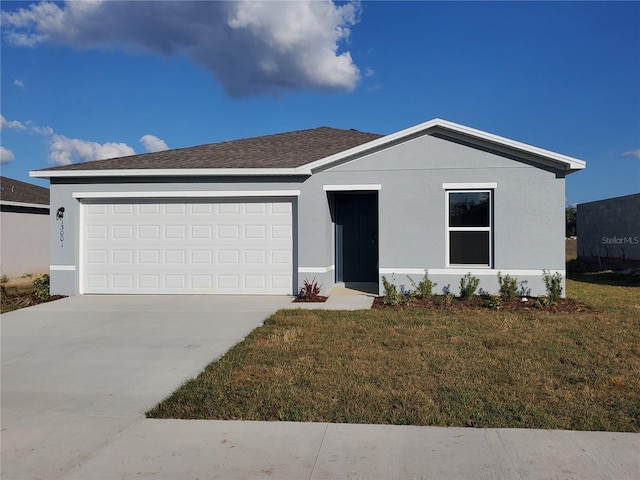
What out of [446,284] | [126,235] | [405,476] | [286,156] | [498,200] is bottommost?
[405,476]

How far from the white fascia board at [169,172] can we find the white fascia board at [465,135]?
2.37 feet

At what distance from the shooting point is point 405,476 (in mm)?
3572

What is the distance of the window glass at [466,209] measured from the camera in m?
11.5

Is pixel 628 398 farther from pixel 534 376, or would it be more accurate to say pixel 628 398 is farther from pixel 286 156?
pixel 286 156

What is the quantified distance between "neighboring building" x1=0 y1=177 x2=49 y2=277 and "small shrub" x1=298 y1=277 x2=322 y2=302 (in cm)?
1141

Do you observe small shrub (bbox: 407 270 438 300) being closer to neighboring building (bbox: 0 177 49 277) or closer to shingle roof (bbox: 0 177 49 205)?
neighboring building (bbox: 0 177 49 277)

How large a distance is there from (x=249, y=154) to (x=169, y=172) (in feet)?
7.59

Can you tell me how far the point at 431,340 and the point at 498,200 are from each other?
5.14 meters

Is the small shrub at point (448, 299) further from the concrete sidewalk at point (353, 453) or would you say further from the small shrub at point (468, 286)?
the concrete sidewalk at point (353, 453)

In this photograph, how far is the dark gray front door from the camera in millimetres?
13320

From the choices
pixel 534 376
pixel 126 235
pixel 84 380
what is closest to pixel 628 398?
pixel 534 376

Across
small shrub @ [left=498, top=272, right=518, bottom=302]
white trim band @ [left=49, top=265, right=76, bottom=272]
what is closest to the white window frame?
A: small shrub @ [left=498, top=272, right=518, bottom=302]

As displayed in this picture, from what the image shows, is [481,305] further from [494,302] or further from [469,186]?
[469,186]

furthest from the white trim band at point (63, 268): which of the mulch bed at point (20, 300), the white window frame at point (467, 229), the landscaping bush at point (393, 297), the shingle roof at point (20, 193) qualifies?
the white window frame at point (467, 229)
